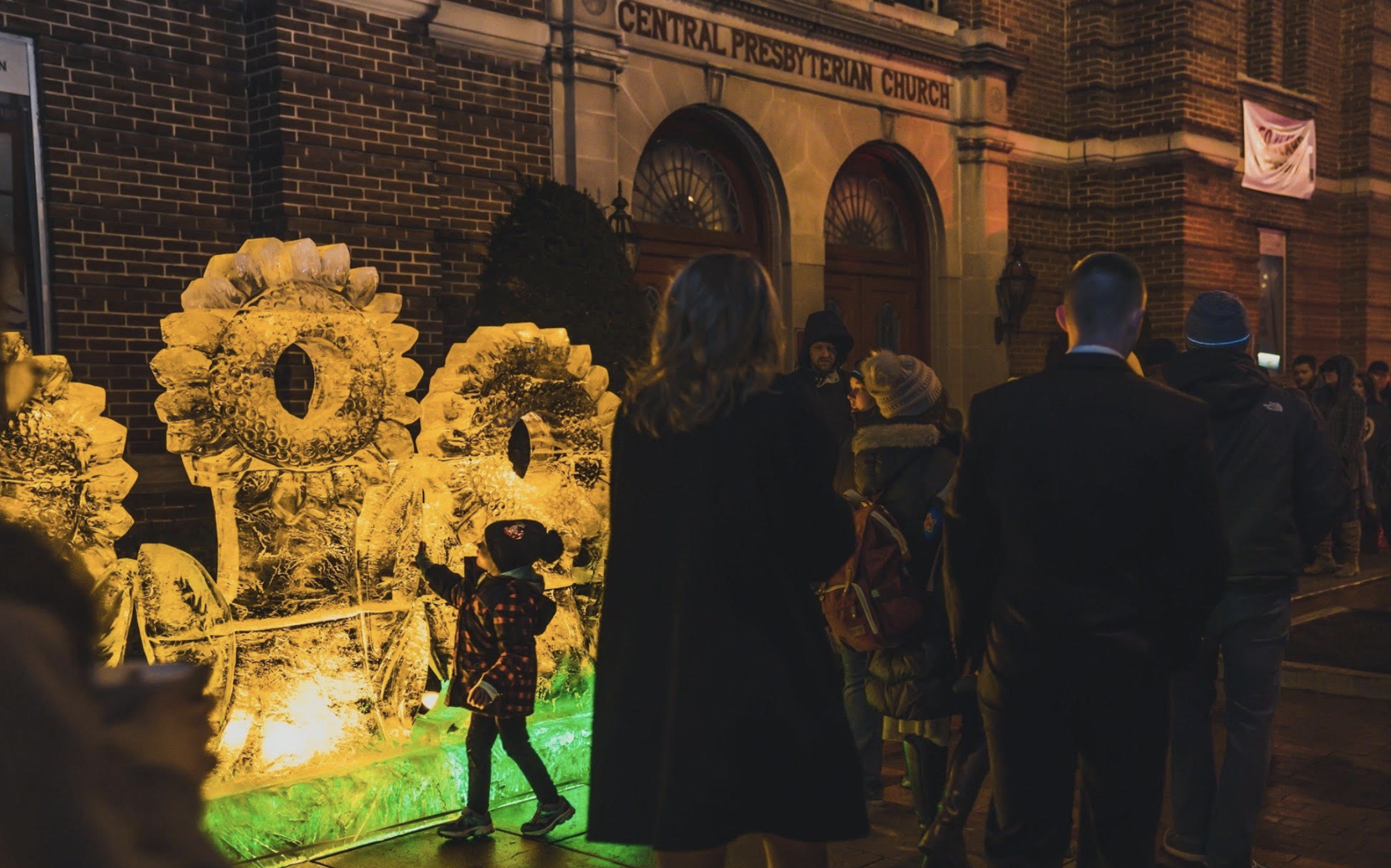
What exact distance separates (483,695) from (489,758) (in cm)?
30

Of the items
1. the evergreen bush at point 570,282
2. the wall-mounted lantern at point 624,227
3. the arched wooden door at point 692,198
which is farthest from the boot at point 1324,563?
the evergreen bush at point 570,282

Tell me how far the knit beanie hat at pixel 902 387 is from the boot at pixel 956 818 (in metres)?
1.17

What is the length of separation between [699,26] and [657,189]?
55.1 inches

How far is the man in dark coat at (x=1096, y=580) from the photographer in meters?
3.13

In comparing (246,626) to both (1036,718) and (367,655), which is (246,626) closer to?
(367,655)

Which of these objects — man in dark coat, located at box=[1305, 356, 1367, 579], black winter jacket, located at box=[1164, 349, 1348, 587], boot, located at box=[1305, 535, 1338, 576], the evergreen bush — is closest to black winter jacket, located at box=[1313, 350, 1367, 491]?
man in dark coat, located at box=[1305, 356, 1367, 579]

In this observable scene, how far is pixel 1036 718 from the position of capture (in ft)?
10.5

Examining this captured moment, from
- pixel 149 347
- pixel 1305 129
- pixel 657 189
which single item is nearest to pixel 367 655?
pixel 149 347

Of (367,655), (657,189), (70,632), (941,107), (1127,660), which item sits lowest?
(367,655)

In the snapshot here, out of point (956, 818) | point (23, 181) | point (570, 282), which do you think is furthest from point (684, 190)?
point (956, 818)

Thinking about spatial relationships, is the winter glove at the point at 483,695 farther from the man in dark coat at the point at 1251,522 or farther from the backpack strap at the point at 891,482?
the man in dark coat at the point at 1251,522

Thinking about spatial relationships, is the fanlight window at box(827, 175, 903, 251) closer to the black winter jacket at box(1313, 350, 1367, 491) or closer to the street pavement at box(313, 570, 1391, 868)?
the black winter jacket at box(1313, 350, 1367, 491)

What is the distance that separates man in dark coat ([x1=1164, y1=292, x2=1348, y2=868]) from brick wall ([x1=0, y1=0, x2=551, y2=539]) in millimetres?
6070

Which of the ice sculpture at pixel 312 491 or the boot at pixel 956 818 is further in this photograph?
the ice sculpture at pixel 312 491
